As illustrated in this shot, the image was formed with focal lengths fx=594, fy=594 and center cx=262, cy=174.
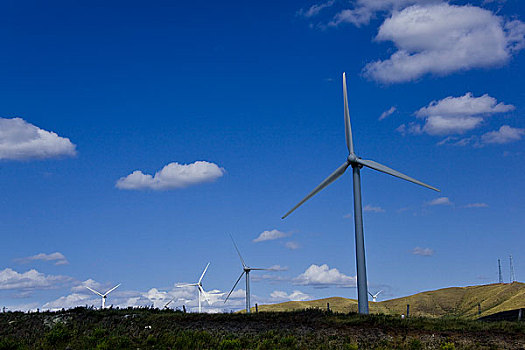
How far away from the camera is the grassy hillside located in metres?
120

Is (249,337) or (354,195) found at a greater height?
(354,195)

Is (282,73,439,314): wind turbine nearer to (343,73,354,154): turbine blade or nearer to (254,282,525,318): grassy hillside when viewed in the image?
(343,73,354,154): turbine blade

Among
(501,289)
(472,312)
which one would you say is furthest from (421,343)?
(501,289)

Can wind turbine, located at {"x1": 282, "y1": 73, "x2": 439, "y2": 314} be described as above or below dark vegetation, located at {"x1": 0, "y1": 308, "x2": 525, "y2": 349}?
above

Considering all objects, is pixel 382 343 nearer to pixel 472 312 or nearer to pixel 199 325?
pixel 199 325

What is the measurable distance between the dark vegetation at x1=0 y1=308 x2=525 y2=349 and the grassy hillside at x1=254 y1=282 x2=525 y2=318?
70603 millimetres

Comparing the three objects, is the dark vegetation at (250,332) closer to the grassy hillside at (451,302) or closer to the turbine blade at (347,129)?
the turbine blade at (347,129)

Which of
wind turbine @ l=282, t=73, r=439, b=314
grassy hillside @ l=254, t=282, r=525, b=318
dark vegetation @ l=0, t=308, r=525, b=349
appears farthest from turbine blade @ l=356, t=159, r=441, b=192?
grassy hillside @ l=254, t=282, r=525, b=318

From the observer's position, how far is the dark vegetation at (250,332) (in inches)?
1539

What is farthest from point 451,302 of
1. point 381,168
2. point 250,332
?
point 250,332

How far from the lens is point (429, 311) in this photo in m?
132

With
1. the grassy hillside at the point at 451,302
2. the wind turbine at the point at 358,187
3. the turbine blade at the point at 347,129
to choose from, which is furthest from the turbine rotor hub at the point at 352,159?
the grassy hillside at the point at 451,302

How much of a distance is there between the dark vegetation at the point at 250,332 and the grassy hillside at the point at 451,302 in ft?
232

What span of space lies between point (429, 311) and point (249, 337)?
327 feet
